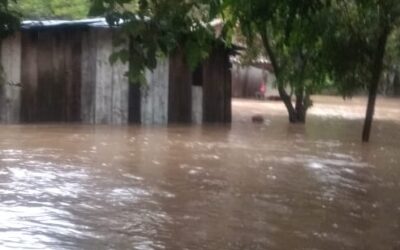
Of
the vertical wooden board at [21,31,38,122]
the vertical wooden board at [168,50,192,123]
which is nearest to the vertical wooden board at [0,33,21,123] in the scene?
the vertical wooden board at [21,31,38,122]

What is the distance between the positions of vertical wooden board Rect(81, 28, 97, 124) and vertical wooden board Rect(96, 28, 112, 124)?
0.10 m

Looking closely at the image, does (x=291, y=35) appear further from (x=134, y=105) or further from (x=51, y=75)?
(x=51, y=75)

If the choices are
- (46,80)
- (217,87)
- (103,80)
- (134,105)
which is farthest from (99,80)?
(217,87)

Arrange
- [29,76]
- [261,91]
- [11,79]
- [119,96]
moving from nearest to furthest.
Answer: [11,79] < [29,76] < [119,96] < [261,91]

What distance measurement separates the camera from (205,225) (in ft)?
26.9

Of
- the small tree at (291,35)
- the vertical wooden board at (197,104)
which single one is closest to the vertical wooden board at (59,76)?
the vertical wooden board at (197,104)

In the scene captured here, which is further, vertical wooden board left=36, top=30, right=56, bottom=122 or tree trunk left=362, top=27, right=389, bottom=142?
vertical wooden board left=36, top=30, right=56, bottom=122

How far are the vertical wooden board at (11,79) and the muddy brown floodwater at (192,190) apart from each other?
3.40 ft

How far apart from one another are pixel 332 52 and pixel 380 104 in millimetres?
22461

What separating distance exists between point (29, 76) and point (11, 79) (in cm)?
48

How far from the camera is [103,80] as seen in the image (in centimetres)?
1988

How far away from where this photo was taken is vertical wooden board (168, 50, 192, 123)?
20.6 m

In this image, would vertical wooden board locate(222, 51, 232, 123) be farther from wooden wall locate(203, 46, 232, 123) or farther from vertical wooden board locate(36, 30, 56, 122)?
vertical wooden board locate(36, 30, 56, 122)

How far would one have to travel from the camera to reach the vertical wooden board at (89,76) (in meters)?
19.8
